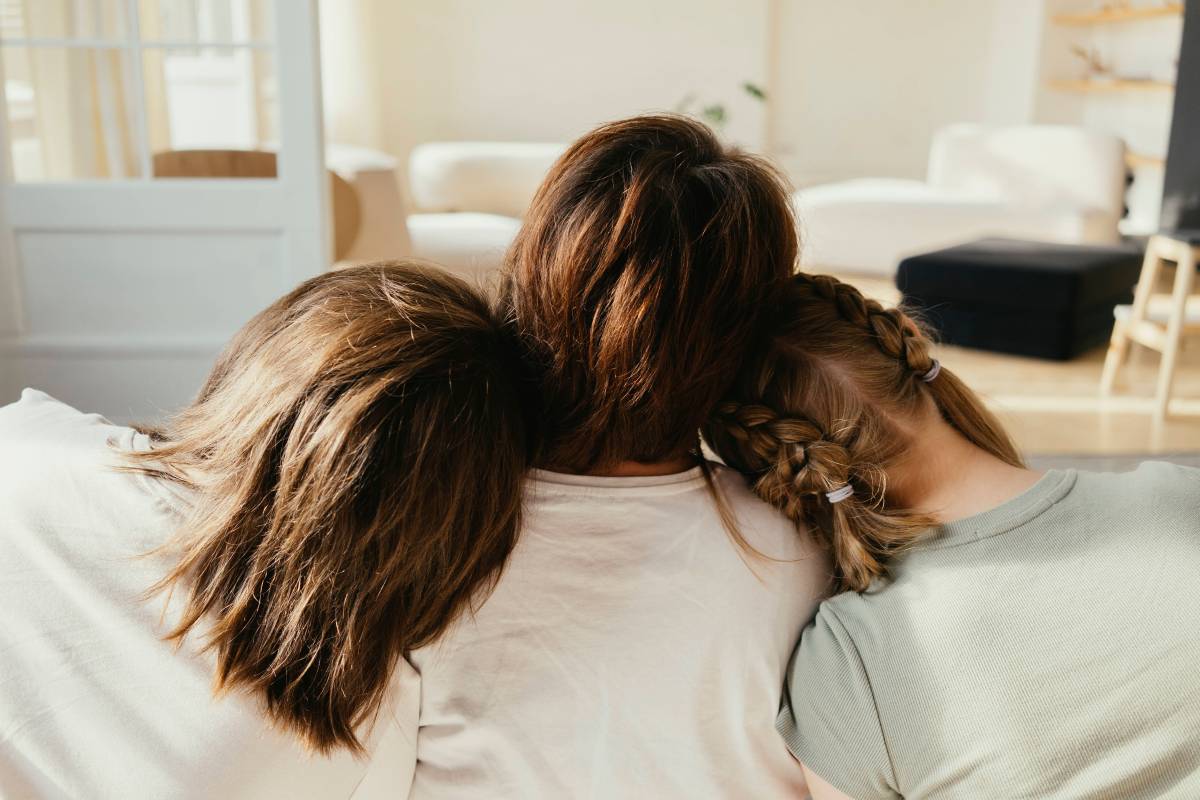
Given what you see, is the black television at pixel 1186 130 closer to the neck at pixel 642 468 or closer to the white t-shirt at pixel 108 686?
the neck at pixel 642 468

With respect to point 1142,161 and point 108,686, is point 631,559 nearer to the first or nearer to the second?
point 108,686

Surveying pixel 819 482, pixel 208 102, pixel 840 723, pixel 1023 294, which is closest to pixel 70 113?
pixel 208 102

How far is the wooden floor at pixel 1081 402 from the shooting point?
3.54m

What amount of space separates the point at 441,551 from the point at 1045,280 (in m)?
4.09

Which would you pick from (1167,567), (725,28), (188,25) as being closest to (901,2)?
(725,28)

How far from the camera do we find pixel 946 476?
48.8 inches

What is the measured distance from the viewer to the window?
302 cm

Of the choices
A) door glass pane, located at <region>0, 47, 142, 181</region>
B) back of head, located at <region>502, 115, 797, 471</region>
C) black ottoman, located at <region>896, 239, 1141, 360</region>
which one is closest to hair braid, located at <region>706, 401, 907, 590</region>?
back of head, located at <region>502, 115, 797, 471</region>

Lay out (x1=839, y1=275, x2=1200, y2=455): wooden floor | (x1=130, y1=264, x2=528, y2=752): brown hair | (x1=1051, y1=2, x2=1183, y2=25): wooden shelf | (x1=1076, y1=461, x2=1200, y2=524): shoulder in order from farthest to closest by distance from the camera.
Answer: (x1=1051, y1=2, x2=1183, y2=25): wooden shelf → (x1=839, y1=275, x2=1200, y2=455): wooden floor → (x1=1076, y1=461, x2=1200, y2=524): shoulder → (x1=130, y1=264, x2=528, y2=752): brown hair

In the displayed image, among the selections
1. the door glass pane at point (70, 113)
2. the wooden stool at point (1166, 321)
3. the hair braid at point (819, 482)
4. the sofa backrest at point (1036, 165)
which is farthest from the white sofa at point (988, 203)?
the hair braid at point (819, 482)

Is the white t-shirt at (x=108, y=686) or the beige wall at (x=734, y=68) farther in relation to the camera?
the beige wall at (x=734, y=68)

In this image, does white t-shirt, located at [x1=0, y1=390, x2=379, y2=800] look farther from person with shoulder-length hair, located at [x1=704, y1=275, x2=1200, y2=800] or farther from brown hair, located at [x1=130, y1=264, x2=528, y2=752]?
person with shoulder-length hair, located at [x1=704, y1=275, x2=1200, y2=800]

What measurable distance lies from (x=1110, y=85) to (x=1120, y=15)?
0.42 m

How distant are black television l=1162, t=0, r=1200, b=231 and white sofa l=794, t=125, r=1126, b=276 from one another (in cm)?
26
